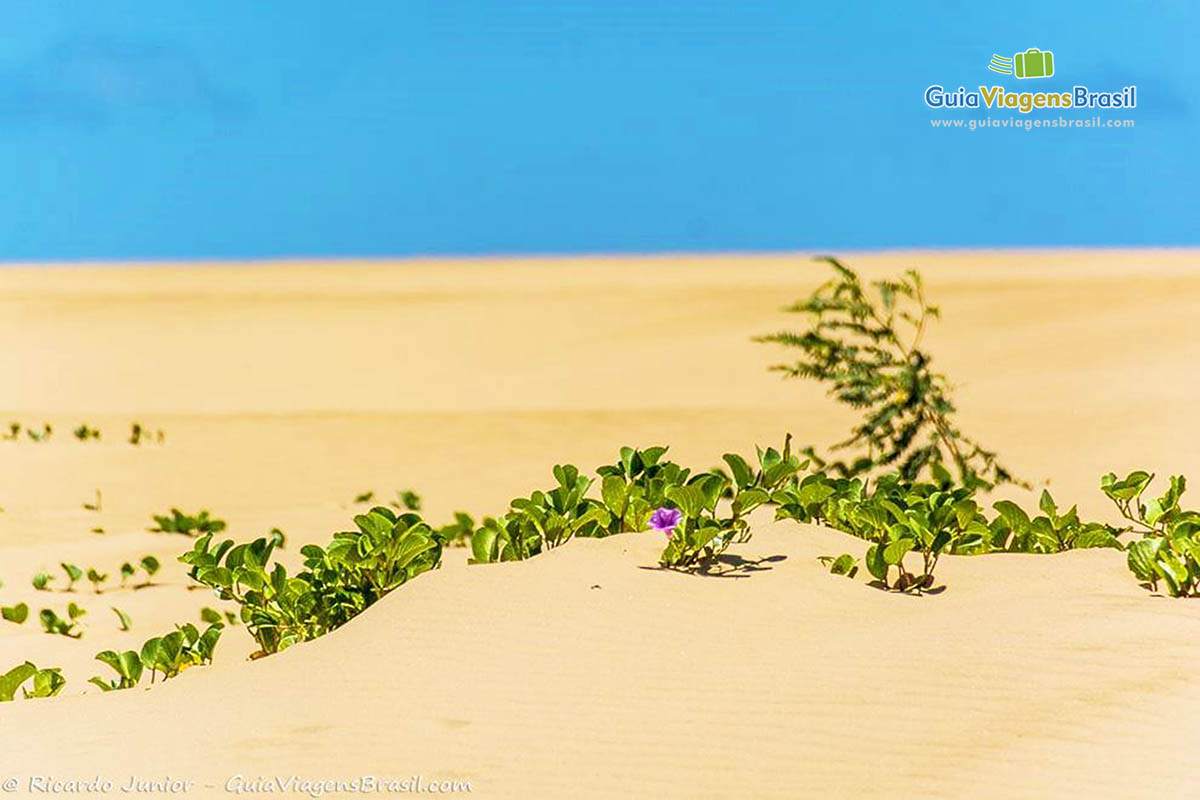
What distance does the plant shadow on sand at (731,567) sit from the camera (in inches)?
193

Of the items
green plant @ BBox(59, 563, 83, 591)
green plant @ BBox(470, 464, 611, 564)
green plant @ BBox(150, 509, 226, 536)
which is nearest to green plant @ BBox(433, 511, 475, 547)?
green plant @ BBox(470, 464, 611, 564)

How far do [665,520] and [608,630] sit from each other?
761 mm

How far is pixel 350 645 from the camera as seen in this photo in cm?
435

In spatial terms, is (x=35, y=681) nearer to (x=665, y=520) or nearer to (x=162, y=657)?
(x=162, y=657)

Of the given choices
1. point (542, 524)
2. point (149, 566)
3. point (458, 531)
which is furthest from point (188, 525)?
point (542, 524)

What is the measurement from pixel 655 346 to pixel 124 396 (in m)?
9.50

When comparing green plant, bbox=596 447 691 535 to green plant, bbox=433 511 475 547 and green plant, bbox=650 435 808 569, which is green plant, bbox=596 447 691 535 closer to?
green plant, bbox=650 435 808 569

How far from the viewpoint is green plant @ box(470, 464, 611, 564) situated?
5309 millimetres

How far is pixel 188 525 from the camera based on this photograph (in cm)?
837

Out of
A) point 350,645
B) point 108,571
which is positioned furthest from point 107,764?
point 108,571

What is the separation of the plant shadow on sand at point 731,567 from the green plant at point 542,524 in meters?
0.59

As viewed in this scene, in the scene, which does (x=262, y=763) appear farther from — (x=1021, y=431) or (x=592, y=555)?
(x=1021, y=431)

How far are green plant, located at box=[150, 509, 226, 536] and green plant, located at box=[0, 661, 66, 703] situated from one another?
3881 mm

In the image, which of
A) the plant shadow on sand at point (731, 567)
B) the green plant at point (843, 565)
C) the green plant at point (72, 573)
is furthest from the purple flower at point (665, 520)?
the green plant at point (72, 573)
